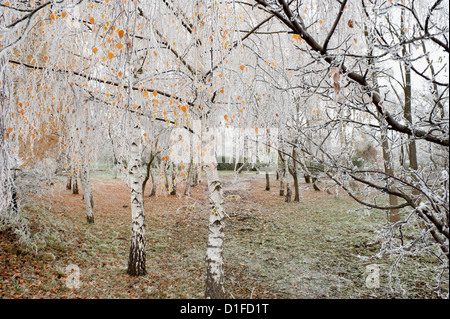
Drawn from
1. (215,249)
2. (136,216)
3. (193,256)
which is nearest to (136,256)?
(136,216)

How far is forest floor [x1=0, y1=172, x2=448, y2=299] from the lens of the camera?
→ 4.16 m

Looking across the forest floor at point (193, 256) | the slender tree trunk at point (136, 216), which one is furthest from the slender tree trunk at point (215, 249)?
the slender tree trunk at point (136, 216)

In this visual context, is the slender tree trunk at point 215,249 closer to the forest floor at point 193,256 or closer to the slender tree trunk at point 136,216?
the forest floor at point 193,256

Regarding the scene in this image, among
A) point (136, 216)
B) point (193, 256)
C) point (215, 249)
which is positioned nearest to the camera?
point (215, 249)

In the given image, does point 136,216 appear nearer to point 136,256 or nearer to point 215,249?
point 136,256

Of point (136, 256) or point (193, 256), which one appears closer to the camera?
point (136, 256)

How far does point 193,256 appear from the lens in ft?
18.8

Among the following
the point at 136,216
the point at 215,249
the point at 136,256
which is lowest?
the point at 136,256

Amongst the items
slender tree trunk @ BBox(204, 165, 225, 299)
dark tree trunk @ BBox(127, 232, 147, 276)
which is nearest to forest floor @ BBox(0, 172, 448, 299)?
dark tree trunk @ BBox(127, 232, 147, 276)

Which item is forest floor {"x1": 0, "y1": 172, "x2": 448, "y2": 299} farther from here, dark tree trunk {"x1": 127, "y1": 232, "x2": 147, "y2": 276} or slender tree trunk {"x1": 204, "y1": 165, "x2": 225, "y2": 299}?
slender tree trunk {"x1": 204, "y1": 165, "x2": 225, "y2": 299}

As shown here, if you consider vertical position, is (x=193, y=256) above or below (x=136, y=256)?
below

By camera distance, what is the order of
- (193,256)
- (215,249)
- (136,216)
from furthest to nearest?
(193,256) → (136,216) → (215,249)

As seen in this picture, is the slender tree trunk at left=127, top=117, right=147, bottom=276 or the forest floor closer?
the forest floor
